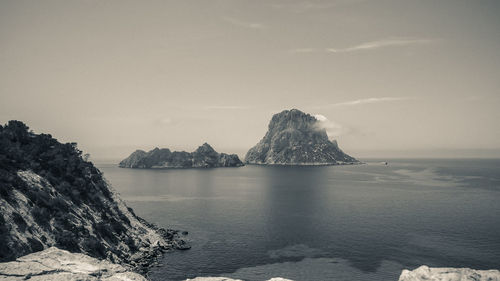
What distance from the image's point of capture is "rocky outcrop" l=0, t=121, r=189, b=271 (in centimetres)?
4038

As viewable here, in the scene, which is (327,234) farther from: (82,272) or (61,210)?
(82,272)

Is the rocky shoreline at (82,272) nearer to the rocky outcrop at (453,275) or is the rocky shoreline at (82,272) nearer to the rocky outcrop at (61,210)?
the rocky outcrop at (453,275)

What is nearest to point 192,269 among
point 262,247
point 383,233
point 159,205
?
point 262,247

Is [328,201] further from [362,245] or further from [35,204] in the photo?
[35,204]

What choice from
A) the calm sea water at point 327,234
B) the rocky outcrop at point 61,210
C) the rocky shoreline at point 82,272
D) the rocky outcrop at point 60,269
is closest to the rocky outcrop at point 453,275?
the rocky shoreline at point 82,272

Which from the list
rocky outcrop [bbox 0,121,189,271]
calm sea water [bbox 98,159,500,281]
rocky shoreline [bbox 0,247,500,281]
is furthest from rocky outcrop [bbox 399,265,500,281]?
rocky outcrop [bbox 0,121,189,271]

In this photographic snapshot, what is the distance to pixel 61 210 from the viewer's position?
162ft

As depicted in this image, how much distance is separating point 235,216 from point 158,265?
43717 millimetres

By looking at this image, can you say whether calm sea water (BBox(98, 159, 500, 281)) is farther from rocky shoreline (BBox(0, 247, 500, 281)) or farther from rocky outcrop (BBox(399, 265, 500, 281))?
rocky outcrop (BBox(399, 265, 500, 281))

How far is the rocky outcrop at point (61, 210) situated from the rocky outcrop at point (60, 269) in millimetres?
15962

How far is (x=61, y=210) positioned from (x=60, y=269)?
31.7m

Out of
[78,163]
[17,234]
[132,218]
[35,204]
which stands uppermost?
[78,163]

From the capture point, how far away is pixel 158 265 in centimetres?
5297

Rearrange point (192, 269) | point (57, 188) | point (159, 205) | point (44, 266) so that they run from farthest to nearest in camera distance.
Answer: point (159, 205) < point (57, 188) < point (192, 269) < point (44, 266)
